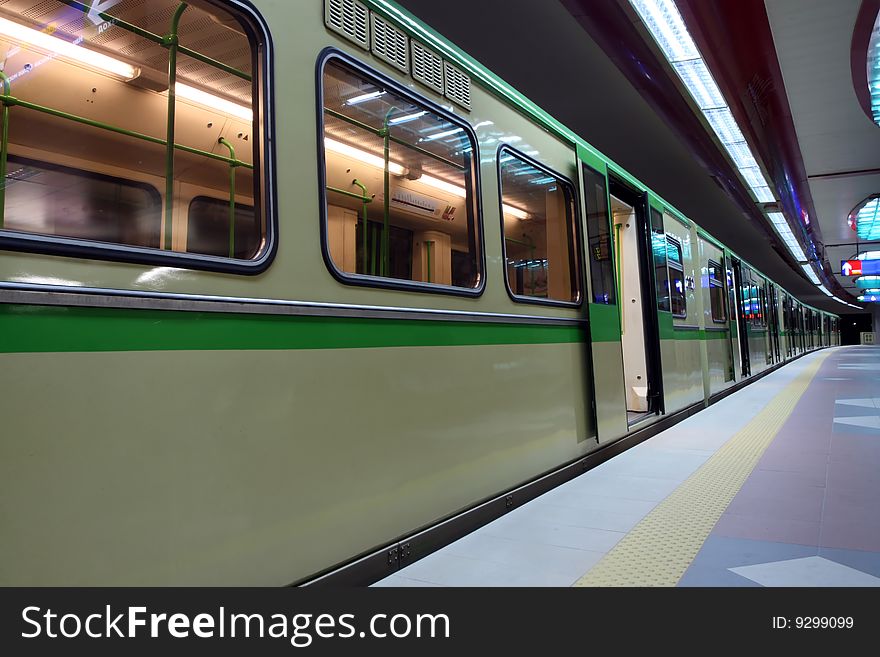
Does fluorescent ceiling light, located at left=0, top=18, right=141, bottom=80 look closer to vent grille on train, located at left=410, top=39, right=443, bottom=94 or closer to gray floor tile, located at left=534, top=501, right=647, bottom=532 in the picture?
vent grille on train, located at left=410, top=39, right=443, bottom=94

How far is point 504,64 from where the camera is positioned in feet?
22.9

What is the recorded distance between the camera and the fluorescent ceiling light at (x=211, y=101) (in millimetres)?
3305

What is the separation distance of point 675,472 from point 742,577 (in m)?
1.85

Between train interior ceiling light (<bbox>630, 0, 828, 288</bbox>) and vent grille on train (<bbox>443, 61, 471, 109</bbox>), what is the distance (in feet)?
7.68

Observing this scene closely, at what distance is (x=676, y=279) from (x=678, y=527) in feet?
15.4

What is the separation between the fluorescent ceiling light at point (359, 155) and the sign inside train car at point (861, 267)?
26.3m

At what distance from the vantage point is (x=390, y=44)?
252 centimetres

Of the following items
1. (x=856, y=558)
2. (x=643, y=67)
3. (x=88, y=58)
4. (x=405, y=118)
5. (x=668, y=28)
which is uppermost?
(x=668, y=28)

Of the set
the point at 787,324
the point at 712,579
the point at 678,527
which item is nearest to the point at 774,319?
the point at 787,324

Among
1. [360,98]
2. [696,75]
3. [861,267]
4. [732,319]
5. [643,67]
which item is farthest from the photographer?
[861,267]

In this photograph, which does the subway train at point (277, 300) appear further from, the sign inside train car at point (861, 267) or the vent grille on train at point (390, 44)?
the sign inside train car at point (861, 267)

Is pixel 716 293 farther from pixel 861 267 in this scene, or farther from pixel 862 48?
pixel 861 267

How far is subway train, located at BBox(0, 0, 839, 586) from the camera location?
4.68ft
